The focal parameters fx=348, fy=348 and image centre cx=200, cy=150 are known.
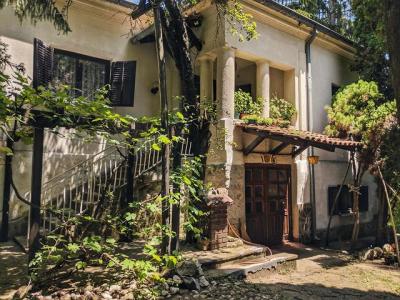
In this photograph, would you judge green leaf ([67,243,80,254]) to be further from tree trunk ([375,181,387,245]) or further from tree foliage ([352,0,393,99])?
tree foliage ([352,0,393,99])

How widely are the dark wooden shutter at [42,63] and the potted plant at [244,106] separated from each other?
4937 millimetres

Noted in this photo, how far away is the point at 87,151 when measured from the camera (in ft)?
32.1

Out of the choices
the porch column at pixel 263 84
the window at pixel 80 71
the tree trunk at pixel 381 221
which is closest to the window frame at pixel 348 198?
the tree trunk at pixel 381 221

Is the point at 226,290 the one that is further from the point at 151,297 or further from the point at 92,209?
the point at 92,209

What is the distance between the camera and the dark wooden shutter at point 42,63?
27.1 ft

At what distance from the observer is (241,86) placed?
1219 cm

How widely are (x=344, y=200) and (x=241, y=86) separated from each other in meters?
5.56

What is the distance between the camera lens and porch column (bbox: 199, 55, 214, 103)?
10.3m

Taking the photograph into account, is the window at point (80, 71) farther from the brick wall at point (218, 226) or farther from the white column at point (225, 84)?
the brick wall at point (218, 226)

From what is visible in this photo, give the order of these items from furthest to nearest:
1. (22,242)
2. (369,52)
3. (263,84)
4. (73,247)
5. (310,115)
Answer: (369,52), (310,115), (263,84), (22,242), (73,247)

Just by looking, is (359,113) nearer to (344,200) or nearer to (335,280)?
(344,200)

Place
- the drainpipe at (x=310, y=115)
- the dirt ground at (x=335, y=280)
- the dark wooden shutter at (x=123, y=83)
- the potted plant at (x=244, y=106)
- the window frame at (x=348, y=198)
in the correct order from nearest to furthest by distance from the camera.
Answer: the dirt ground at (x=335, y=280), the dark wooden shutter at (x=123, y=83), the potted plant at (x=244, y=106), the drainpipe at (x=310, y=115), the window frame at (x=348, y=198)

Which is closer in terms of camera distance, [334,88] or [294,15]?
[294,15]

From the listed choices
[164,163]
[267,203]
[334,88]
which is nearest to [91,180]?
[164,163]
